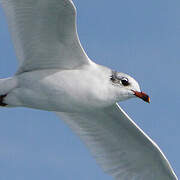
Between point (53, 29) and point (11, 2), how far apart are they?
114cm

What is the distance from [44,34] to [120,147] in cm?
419

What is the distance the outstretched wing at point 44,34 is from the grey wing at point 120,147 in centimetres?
213

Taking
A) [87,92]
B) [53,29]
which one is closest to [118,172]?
[87,92]

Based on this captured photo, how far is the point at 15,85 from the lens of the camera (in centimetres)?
1430

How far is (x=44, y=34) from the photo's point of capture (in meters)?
14.3

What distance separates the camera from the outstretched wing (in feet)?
45.2

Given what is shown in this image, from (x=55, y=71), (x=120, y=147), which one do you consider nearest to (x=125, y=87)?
(x=55, y=71)

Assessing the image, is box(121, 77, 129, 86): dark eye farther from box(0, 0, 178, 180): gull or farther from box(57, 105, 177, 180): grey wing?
box(57, 105, 177, 180): grey wing

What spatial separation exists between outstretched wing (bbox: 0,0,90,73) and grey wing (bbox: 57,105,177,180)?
2129 millimetres

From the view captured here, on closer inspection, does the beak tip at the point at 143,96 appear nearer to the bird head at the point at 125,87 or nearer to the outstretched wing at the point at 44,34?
the bird head at the point at 125,87

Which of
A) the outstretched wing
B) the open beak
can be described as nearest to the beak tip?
the open beak

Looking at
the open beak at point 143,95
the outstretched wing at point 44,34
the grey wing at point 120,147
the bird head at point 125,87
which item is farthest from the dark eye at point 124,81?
the grey wing at point 120,147

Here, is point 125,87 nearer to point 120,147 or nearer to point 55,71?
point 55,71

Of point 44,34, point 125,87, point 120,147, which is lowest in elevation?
point 120,147
